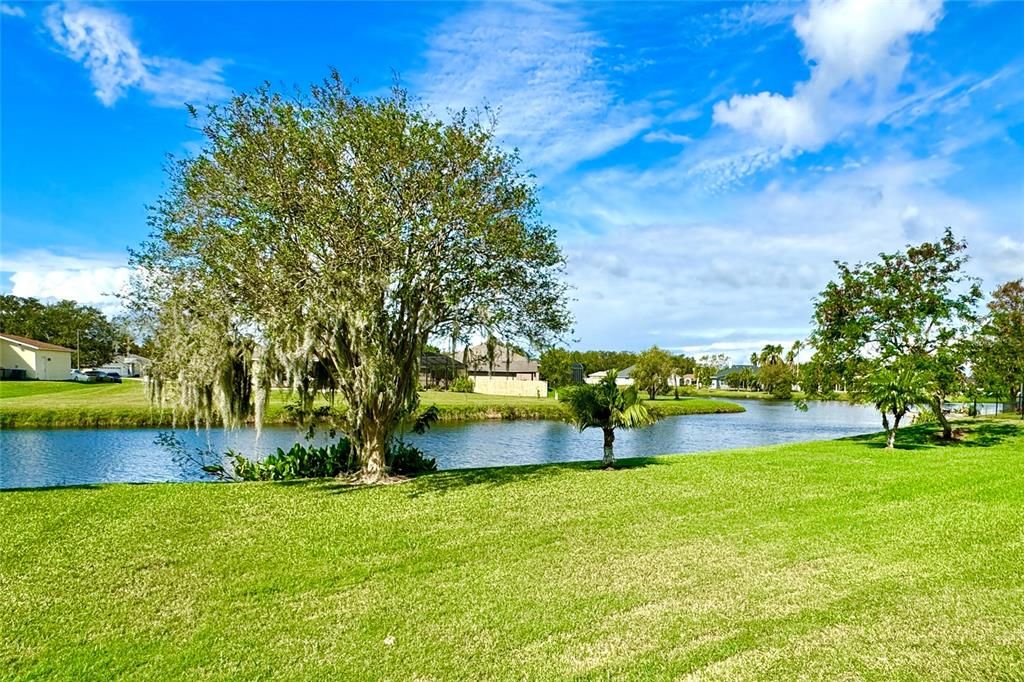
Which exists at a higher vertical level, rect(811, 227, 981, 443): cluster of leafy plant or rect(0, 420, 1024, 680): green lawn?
rect(811, 227, 981, 443): cluster of leafy plant

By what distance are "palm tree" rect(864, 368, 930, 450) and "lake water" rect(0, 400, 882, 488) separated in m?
8.75

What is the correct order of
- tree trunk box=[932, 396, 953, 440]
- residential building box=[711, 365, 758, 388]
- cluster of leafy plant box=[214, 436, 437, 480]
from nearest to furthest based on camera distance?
cluster of leafy plant box=[214, 436, 437, 480] → tree trunk box=[932, 396, 953, 440] → residential building box=[711, 365, 758, 388]

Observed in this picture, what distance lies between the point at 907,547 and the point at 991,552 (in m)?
0.82

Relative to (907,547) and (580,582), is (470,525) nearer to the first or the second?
(580,582)

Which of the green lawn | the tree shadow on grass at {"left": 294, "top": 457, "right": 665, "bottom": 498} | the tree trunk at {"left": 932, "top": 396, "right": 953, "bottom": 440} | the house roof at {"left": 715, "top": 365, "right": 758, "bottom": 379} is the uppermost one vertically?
the house roof at {"left": 715, "top": 365, "right": 758, "bottom": 379}

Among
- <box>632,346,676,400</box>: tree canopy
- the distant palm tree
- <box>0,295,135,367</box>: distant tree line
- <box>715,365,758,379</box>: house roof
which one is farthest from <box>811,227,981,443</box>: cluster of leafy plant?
<box>715,365,758,379</box>: house roof

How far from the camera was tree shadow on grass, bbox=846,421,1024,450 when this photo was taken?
744 inches

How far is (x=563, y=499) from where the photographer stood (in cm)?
1019

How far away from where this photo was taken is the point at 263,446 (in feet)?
74.0

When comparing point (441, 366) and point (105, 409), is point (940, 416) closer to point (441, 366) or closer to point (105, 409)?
point (441, 366)

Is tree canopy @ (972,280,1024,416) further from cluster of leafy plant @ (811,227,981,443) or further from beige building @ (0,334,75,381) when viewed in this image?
beige building @ (0,334,75,381)

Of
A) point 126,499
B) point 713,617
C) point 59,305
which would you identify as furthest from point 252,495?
point 59,305

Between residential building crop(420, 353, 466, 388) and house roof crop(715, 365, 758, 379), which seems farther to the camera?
house roof crop(715, 365, 758, 379)

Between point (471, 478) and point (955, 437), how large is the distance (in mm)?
17122
